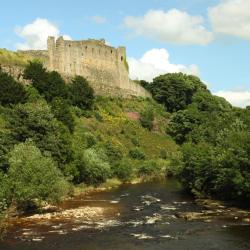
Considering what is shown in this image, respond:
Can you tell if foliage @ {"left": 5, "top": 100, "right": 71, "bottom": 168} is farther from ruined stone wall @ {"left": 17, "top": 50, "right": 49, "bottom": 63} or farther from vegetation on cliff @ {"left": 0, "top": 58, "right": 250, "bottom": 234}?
ruined stone wall @ {"left": 17, "top": 50, "right": 49, "bottom": 63}

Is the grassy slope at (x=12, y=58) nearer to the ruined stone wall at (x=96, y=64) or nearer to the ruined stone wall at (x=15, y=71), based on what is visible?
the ruined stone wall at (x=15, y=71)

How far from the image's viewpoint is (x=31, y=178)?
4712 centimetres

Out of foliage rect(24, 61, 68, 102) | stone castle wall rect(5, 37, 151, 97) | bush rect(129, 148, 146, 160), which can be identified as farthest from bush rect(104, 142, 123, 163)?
stone castle wall rect(5, 37, 151, 97)

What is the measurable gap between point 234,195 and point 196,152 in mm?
10769

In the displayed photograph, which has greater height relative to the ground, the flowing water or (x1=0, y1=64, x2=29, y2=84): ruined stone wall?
(x1=0, y1=64, x2=29, y2=84): ruined stone wall

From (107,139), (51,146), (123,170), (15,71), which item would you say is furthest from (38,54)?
(51,146)

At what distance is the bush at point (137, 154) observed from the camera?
88.6 metres

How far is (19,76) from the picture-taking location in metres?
91.9

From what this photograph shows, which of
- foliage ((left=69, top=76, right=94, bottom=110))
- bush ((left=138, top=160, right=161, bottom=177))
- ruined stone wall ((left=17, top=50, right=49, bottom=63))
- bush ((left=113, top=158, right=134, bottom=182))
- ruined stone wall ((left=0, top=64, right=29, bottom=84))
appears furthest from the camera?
ruined stone wall ((left=17, top=50, right=49, bottom=63))

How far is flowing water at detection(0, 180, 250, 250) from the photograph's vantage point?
37.2m

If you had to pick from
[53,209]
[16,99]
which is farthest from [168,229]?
[16,99]

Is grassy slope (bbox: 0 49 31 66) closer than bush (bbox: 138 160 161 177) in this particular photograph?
No

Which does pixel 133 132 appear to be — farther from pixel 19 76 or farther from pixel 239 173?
pixel 239 173

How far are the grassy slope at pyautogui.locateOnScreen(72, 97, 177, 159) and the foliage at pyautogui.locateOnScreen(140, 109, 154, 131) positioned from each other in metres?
1.30
